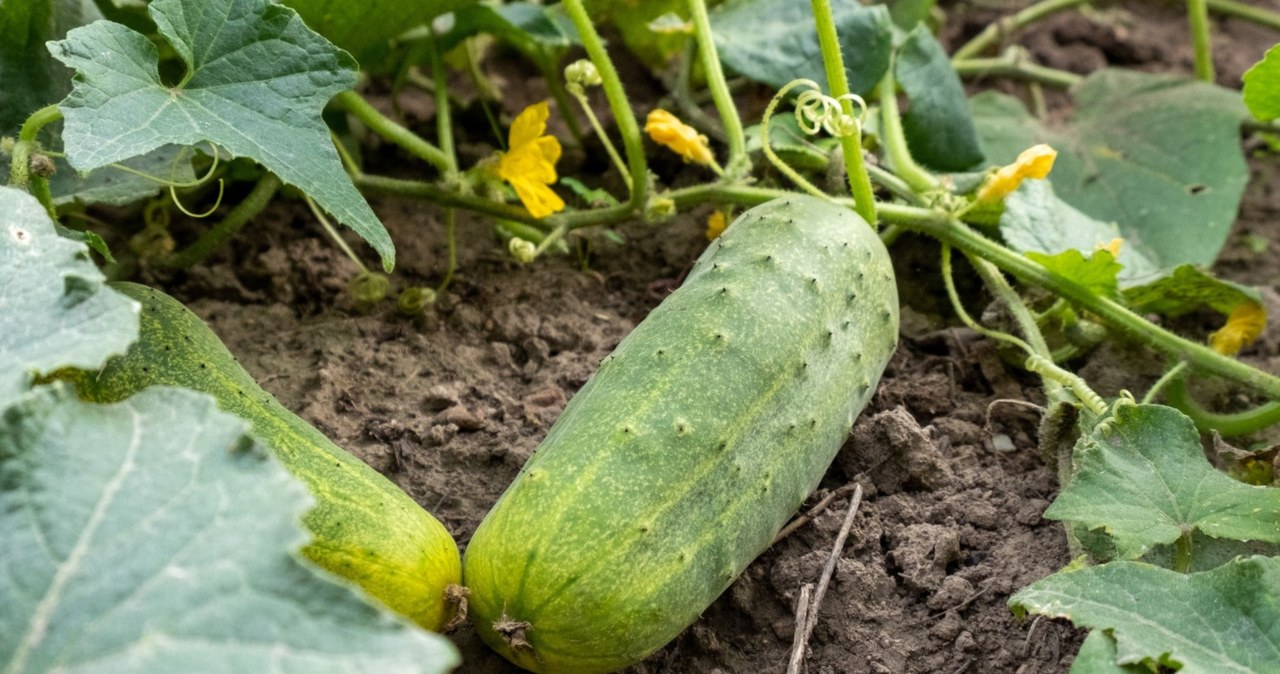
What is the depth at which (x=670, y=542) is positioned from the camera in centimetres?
158

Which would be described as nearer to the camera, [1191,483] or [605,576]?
[605,576]

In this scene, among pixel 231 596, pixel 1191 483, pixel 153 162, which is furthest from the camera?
pixel 153 162

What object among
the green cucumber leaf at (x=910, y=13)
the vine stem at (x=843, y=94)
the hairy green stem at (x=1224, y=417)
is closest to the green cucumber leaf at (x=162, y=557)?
the vine stem at (x=843, y=94)

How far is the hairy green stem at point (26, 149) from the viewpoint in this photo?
68.9 inches

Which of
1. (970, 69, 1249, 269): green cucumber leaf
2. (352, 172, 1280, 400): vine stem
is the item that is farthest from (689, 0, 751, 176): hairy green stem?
(970, 69, 1249, 269): green cucumber leaf

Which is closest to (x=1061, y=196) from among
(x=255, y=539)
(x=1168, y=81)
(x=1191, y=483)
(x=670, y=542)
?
(x=1168, y=81)

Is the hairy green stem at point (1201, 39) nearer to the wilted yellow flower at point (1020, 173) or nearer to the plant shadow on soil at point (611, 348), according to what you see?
the plant shadow on soil at point (611, 348)

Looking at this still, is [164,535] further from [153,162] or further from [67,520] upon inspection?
[153,162]

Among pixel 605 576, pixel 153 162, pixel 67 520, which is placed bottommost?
pixel 605 576

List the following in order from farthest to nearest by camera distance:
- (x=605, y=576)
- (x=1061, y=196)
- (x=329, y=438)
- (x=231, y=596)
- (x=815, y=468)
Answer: (x=1061, y=196) < (x=329, y=438) < (x=815, y=468) < (x=605, y=576) < (x=231, y=596)

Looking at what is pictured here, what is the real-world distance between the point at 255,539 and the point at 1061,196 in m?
2.22

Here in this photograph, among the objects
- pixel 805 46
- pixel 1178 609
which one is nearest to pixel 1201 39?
pixel 805 46

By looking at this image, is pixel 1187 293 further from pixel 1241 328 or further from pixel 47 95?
pixel 47 95

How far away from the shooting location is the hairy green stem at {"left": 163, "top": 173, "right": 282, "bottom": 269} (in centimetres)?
231
